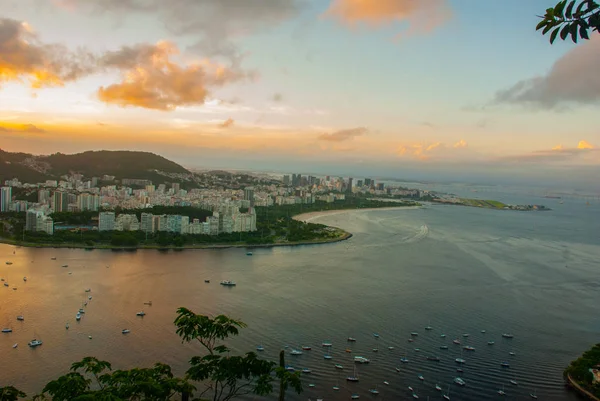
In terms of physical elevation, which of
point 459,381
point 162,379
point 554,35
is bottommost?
point 459,381

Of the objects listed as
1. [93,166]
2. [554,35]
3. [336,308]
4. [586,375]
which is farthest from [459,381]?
[93,166]

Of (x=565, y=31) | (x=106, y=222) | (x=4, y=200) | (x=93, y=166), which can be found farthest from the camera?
(x=93, y=166)

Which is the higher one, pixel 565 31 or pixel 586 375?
pixel 565 31

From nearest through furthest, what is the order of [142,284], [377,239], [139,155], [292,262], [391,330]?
1. [391,330]
2. [142,284]
3. [292,262]
4. [377,239]
5. [139,155]

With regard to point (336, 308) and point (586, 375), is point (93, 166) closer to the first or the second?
point (336, 308)

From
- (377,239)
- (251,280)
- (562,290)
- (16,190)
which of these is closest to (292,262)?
(251,280)

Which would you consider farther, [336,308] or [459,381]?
[336,308]

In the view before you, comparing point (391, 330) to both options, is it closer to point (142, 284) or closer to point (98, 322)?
point (98, 322)
